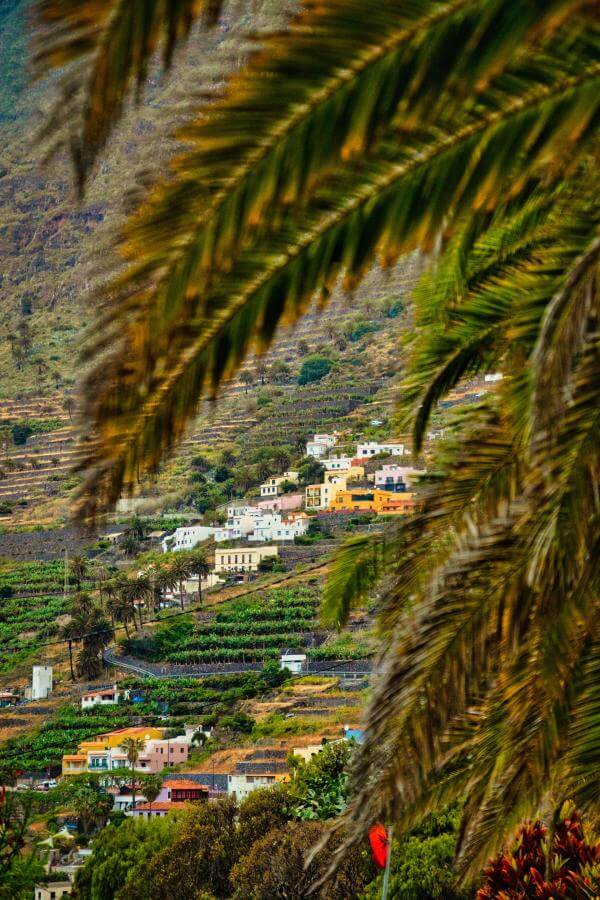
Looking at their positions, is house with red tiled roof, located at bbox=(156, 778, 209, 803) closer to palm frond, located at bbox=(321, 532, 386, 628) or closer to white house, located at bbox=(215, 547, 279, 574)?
white house, located at bbox=(215, 547, 279, 574)

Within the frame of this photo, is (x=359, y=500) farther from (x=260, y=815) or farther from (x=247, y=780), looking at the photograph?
(x=260, y=815)

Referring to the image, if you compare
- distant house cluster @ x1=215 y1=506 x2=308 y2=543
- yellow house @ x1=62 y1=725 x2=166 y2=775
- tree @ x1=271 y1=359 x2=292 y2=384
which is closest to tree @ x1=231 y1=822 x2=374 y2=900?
yellow house @ x1=62 y1=725 x2=166 y2=775

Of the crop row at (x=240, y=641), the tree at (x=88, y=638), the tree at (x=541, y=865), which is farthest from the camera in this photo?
the tree at (x=88, y=638)

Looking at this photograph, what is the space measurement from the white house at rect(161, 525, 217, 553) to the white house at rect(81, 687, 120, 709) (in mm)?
18941

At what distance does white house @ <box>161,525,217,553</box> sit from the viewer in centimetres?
7544

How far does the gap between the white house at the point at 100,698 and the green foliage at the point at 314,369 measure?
1330 inches

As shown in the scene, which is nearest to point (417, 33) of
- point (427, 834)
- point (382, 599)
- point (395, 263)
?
point (395, 263)

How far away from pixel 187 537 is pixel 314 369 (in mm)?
16260

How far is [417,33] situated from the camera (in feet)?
6.40

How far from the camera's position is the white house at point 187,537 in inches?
2970

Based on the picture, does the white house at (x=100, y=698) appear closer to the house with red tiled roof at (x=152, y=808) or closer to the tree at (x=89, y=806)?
the tree at (x=89, y=806)

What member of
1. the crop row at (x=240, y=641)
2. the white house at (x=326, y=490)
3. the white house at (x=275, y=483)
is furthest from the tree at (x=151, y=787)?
the white house at (x=275, y=483)

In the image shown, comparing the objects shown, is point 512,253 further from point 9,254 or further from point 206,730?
point 9,254

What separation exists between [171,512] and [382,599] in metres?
80.5
